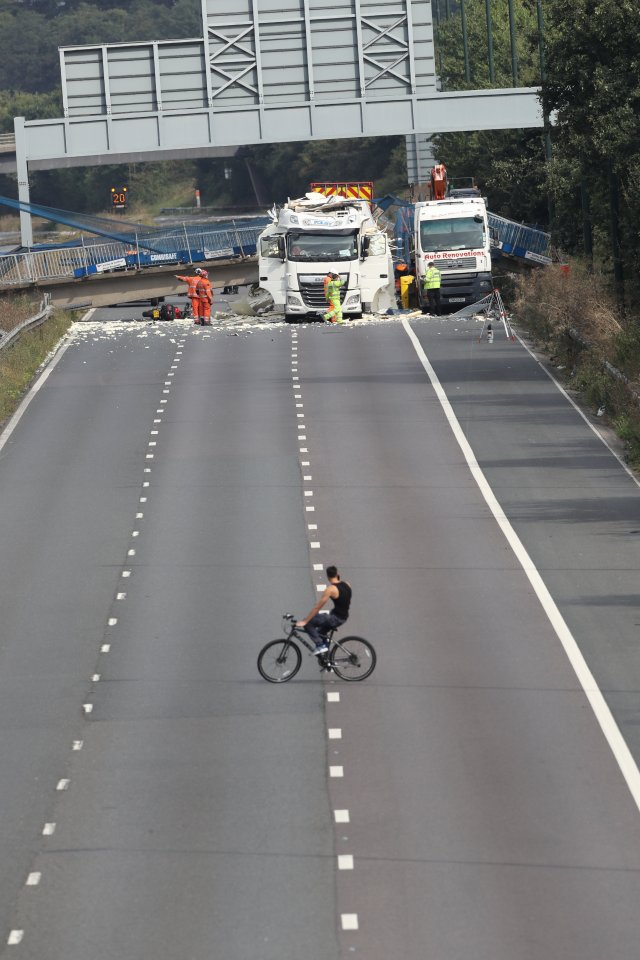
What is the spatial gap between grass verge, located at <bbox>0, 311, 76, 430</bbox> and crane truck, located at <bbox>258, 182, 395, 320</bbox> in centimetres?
684

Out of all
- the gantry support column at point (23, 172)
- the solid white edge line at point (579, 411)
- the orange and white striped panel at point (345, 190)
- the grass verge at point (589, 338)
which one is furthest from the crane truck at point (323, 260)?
the gantry support column at point (23, 172)

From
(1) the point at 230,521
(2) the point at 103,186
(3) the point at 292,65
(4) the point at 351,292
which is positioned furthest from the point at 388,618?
(2) the point at 103,186

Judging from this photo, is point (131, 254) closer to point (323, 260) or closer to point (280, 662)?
point (323, 260)

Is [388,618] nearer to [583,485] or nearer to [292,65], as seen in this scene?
[583,485]

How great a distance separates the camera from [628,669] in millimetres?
19828

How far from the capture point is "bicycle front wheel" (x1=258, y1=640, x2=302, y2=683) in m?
19.8

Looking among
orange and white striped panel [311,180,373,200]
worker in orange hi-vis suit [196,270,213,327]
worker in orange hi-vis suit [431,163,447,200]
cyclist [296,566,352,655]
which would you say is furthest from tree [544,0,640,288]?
cyclist [296,566,352,655]

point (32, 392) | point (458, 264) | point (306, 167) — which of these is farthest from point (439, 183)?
point (306, 167)

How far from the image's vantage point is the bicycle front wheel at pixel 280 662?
19.8 meters

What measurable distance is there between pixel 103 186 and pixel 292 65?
3404 inches

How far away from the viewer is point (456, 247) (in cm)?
5309

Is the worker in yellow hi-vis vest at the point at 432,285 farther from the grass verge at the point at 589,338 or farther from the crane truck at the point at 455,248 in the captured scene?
the grass verge at the point at 589,338

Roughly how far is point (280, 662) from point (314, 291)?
3301 cm

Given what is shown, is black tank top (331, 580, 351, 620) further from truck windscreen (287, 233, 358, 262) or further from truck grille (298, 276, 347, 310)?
truck windscreen (287, 233, 358, 262)
